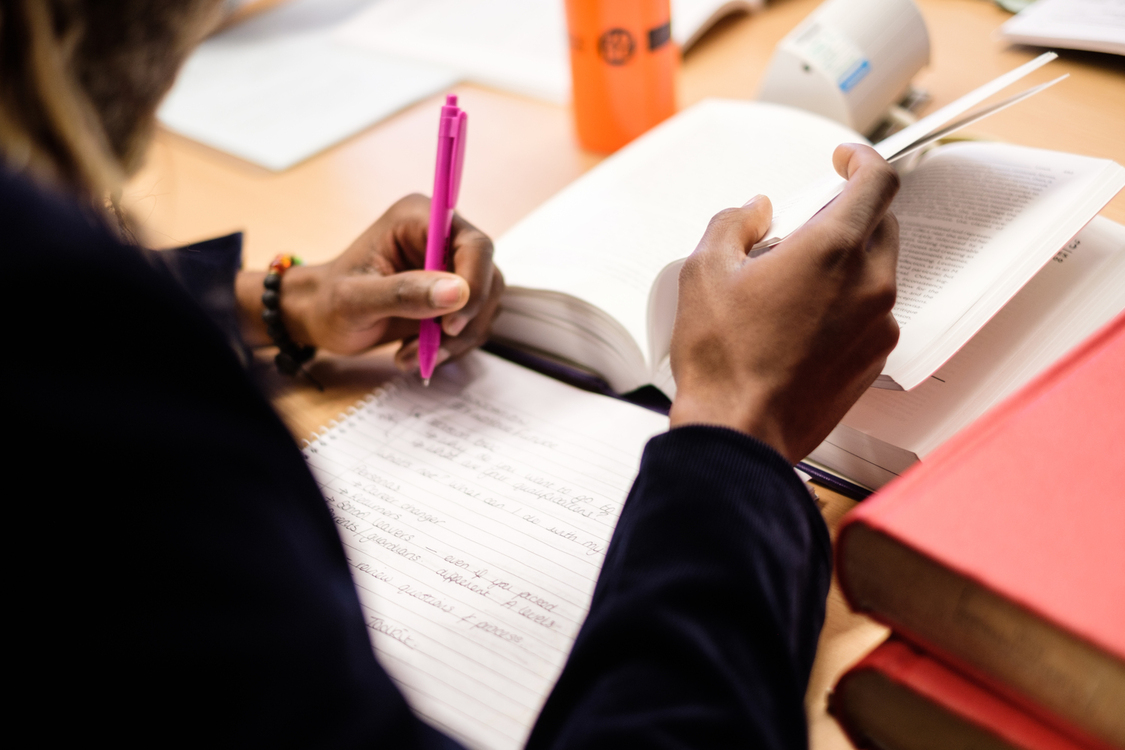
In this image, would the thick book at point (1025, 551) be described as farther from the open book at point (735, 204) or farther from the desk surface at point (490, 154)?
the desk surface at point (490, 154)

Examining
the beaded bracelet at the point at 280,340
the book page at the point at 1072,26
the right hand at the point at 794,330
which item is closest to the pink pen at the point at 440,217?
the beaded bracelet at the point at 280,340

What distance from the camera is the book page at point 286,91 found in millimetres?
1005

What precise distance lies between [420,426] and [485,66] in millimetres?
703

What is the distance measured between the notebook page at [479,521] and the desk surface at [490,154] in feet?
0.30

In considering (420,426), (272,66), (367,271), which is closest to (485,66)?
(272,66)

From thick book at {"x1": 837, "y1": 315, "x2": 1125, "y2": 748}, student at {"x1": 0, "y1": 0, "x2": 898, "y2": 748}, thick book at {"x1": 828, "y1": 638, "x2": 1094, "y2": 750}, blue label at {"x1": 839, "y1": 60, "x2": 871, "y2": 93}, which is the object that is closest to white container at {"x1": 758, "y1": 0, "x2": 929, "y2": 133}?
blue label at {"x1": 839, "y1": 60, "x2": 871, "y2": 93}

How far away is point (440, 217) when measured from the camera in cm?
57

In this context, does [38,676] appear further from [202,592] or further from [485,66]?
[485,66]

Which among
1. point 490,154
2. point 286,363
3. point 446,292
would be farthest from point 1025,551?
point 490,154

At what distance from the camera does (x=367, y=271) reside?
2.08ft

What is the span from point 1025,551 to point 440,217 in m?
0.43

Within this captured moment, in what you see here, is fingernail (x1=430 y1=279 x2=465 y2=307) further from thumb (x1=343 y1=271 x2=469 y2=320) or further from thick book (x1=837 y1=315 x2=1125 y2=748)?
thick book (x1=837 y1=315 x2=1125 y2=748)

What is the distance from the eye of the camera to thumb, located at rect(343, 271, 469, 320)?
1.78 ft

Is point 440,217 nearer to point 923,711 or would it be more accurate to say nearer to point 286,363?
point 286,363
